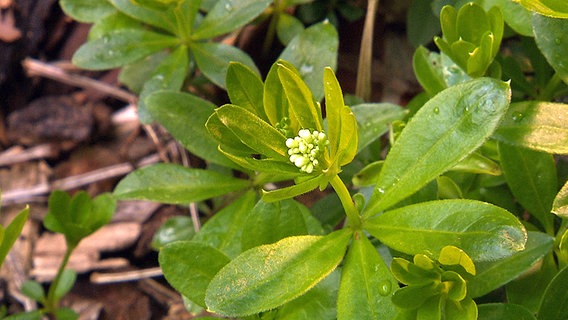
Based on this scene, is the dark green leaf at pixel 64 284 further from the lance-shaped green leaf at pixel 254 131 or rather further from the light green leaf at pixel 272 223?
the lance-shaped green leaf at pixel 254 131

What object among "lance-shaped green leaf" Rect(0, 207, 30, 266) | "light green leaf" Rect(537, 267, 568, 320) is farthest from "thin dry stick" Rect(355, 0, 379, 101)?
"lance-shaped green leaf" Rect(0, 207, 30, 266)

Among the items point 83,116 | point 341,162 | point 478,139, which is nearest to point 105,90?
point 83,116

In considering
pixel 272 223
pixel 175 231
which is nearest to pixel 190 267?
pixel 272 223

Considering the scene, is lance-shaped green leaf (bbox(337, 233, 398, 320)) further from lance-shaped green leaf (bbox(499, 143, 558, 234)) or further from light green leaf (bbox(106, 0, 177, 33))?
light green leaf (bbox(106, 0, 177, 33))

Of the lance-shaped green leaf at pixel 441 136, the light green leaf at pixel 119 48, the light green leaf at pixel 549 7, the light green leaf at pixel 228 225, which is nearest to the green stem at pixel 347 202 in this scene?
the lance-shaped green leaf at pixel 441 136

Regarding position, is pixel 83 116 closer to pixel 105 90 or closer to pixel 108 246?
pixel 105 90

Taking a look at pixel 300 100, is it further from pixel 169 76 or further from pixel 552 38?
pixel 169 76
